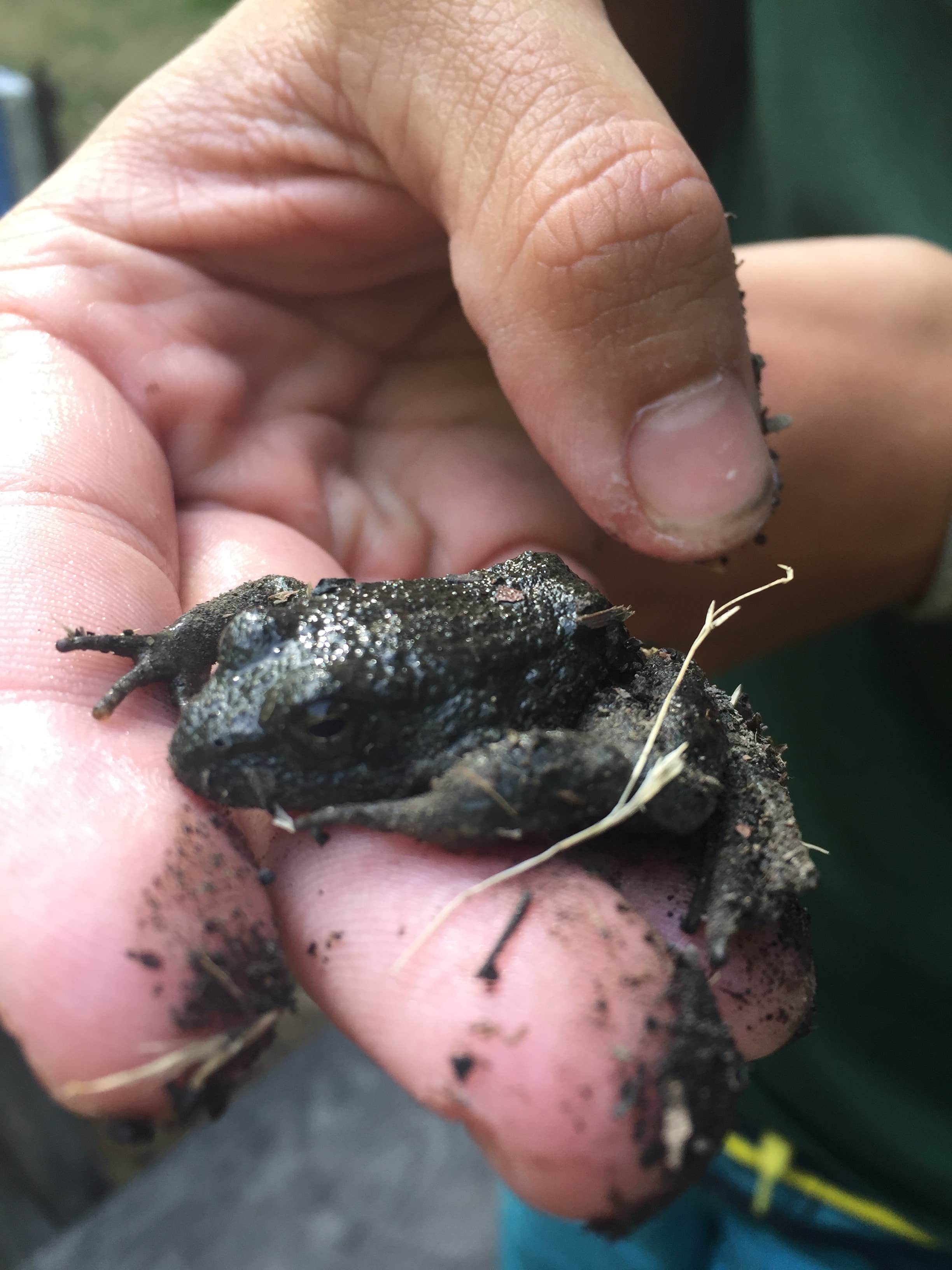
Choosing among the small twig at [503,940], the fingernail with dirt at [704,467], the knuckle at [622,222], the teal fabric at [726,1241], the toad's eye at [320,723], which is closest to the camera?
the small twig at [503,940]

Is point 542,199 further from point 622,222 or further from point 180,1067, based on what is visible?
point 180,1067

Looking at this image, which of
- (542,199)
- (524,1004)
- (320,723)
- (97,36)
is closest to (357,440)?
(542,199)

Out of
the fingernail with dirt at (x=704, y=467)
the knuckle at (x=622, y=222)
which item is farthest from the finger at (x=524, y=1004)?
the knuckle at (x=622, y=222)

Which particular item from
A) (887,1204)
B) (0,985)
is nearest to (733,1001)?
(0,985)

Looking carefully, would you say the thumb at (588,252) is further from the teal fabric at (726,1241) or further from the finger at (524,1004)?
the teal fabric at (726,1241)

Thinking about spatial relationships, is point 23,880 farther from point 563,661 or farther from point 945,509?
point 945,509

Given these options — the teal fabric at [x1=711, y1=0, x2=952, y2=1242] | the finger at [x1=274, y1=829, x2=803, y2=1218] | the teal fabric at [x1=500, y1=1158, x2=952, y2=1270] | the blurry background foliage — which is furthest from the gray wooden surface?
the blurry background foliage
